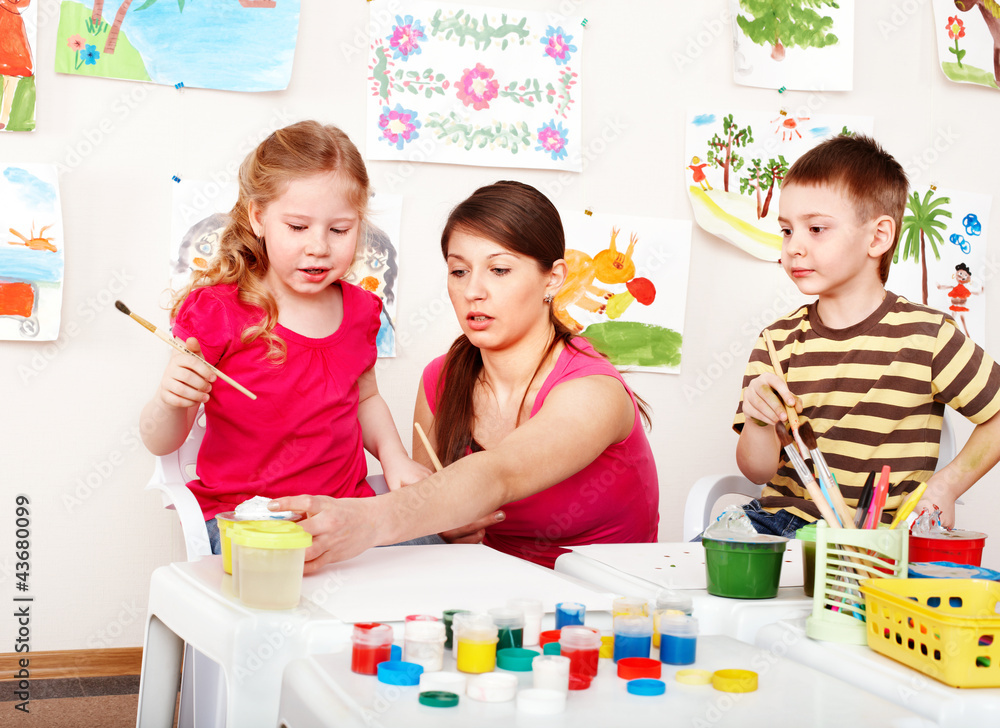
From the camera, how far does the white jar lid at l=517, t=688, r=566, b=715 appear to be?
1.62 feet

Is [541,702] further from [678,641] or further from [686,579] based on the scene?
[686,579]

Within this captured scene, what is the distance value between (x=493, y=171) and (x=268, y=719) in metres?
1.33

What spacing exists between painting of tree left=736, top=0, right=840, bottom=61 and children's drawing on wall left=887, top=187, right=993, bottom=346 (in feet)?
1.41

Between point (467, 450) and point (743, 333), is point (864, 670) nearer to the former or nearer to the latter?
point (467, 450)

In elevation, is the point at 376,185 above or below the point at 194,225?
above

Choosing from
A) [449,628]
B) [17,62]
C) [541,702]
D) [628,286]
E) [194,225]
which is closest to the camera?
[541,702]

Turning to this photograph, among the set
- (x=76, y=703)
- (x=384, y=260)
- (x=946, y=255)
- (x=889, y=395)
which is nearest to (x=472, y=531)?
(x=889, y=395)

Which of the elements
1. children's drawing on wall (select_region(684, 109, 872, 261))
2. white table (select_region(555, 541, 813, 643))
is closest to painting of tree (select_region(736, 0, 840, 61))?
children's drawing on wall (select_region(684, 109, 872, 261))

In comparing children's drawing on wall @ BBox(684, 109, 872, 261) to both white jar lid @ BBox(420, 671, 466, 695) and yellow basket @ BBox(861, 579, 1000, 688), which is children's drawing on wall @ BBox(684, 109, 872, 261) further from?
white jar lid @ BBox(420, 671, 466, 695)

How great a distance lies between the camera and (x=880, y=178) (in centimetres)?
133

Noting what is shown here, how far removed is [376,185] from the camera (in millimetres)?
1693

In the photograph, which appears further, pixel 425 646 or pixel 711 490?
pixel 711 490

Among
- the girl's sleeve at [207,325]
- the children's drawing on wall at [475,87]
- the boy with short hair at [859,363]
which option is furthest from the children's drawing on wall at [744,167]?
the girl's sleeve at [207,325]

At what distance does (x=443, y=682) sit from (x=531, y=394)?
749mm
